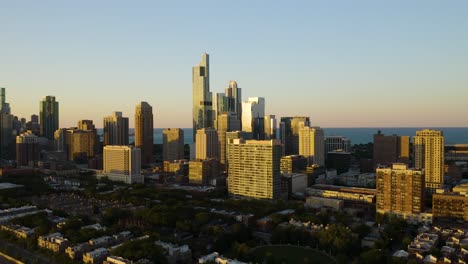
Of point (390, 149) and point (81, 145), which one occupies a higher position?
point (81, 145)

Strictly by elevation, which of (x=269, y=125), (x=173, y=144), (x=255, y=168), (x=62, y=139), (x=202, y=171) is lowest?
(x=202, y=171)

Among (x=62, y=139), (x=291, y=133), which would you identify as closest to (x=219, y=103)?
(x=291, y=133)

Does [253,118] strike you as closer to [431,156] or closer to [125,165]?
[125,165]

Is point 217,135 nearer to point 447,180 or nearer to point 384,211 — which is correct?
point 447,180

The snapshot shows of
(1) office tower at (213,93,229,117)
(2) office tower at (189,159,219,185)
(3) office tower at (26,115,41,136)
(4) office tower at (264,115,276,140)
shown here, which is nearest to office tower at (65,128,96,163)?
(3) office tower at (26,115,41,136)

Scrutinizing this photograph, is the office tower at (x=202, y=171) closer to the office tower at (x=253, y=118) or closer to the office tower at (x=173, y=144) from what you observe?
the office tower at (x=173, y=144)
